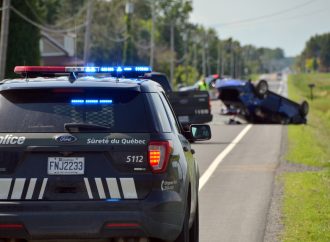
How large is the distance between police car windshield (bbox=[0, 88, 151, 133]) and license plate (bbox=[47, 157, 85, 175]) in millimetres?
223

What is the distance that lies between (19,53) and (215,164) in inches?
1104

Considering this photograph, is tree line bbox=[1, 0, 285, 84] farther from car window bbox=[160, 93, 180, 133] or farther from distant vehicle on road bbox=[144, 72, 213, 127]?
car window bbox=[160, 93, 180, 133]

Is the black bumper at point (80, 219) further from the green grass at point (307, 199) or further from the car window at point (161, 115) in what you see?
the green grass at point (307, 199)

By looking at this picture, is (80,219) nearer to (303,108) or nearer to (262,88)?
(262,88)

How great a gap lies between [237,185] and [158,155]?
9.08 m

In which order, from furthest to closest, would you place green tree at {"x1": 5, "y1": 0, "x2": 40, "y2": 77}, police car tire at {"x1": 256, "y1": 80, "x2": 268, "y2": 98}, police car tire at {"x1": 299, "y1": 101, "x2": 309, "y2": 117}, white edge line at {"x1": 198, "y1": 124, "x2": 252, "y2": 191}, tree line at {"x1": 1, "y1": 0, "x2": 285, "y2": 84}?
tree line at {"x1": 1, "y1": 0, "x2": 285, "y2": 84}
green tree at {"x1": 5, "y1": 0, "x2": 40, "y2": 77}
police car tire at {"x1": 299, "y1": 101, "x2": 309, "y2": 117}
police car tire at {"x1": 256, "y1": 80, "x2": 268, "y2": 98}
white edge line at {"x1": 198, "y1": 124, "x2": 252, "y2": 191}

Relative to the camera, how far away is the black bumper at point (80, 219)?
23.0ft

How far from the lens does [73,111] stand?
719 centimetres

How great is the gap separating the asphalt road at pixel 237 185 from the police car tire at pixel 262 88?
17.9 feet

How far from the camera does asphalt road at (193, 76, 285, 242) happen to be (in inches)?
438

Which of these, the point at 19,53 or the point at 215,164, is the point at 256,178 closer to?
the point at 215,164

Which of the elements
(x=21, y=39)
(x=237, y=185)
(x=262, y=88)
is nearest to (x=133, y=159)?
(x=237, y=185)

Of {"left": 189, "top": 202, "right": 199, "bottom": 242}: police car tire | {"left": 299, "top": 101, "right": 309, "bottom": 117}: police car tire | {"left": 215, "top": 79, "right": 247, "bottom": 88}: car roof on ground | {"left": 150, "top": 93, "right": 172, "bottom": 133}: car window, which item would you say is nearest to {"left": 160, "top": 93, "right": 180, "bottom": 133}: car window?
{"left": 150, "top": 93, "right": 172, "bottom": 133}: car window

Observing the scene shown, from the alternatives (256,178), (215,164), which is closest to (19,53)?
(215,164)
